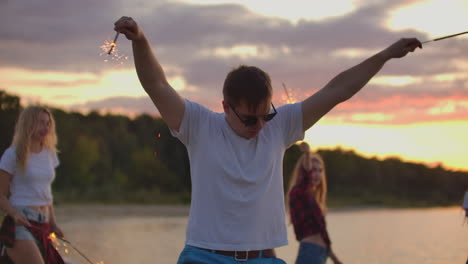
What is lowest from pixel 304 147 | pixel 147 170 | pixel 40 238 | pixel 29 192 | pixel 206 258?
pixel 147 170

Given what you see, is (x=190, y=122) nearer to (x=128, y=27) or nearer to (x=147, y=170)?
(x=128, y=27)

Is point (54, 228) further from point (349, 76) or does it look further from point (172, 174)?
point (172, 174)

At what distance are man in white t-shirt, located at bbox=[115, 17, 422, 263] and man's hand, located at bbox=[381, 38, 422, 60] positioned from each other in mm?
600

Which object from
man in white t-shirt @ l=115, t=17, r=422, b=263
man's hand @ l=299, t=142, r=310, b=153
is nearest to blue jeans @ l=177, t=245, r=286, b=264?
man in white t-shirt @ l=115, t=17, r=422, b=263

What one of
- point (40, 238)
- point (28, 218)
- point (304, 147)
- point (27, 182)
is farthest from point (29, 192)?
point (304, 147)

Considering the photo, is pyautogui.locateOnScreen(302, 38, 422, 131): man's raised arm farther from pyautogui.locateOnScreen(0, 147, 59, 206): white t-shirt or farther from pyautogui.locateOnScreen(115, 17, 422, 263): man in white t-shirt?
pyautogui.locateOnScreen(0, 147, 59, 206): white t-shirt

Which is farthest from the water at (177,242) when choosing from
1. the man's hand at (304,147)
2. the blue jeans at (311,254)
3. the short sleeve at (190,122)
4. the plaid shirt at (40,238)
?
the short sleeve at (190,122)

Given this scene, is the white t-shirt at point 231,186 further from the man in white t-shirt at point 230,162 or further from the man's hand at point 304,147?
the man's hand at point 304,147

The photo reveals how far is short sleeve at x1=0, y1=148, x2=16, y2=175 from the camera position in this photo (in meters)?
6.67

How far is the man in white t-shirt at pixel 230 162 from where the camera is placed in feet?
9.98

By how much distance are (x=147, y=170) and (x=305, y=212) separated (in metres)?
43.6

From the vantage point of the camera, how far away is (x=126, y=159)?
5319cm

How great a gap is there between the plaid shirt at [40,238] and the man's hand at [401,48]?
13.9ft

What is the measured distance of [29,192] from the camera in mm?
6730
